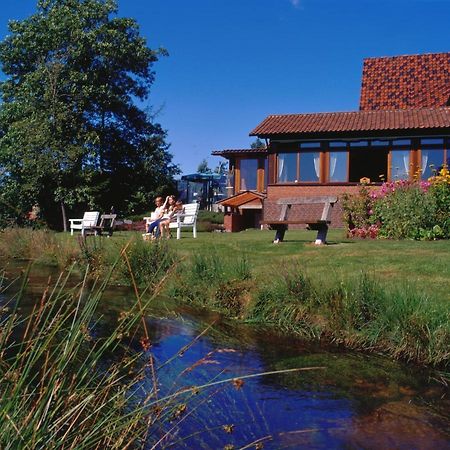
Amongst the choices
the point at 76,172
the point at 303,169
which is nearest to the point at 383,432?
the point at 303,169

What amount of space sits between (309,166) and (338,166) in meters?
1.18

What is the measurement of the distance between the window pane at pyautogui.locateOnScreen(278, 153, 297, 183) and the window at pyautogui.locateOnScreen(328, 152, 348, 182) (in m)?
1.47

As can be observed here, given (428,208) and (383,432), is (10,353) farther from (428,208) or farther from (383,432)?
(428,208)

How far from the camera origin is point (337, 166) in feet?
79.8

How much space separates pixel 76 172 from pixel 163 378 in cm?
2528

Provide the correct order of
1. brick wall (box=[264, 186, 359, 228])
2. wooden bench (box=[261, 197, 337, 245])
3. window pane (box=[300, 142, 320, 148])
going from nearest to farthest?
wooden bench (box=[261, 197, 337, 245])
brick wall (box=[264, 186, 359, 228])
window pane (box=[300, 142, 320, 148])

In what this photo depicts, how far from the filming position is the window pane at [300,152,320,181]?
2455 cm

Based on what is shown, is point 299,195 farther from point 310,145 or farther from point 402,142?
point 402,142

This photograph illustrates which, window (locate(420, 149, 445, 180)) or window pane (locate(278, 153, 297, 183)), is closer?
window (locate(420, 149, 445, 180))

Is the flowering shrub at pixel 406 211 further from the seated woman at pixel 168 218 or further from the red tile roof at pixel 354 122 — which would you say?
the red tile roof at pixel 354 122

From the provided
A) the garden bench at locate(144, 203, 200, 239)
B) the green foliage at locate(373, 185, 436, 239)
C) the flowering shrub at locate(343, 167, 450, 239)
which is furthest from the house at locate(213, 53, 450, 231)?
the green foliage at locate(373, 185, 436, 239)

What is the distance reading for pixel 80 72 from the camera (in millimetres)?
30078

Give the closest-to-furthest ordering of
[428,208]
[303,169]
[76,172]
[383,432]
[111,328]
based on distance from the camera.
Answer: [383,432] → [111,328] → [428,208] → [303,169] → [76,172]

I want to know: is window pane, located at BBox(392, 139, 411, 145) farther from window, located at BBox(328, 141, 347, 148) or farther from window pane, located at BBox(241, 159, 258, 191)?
window pane, located at BBox(241, 159, 258, 191)
